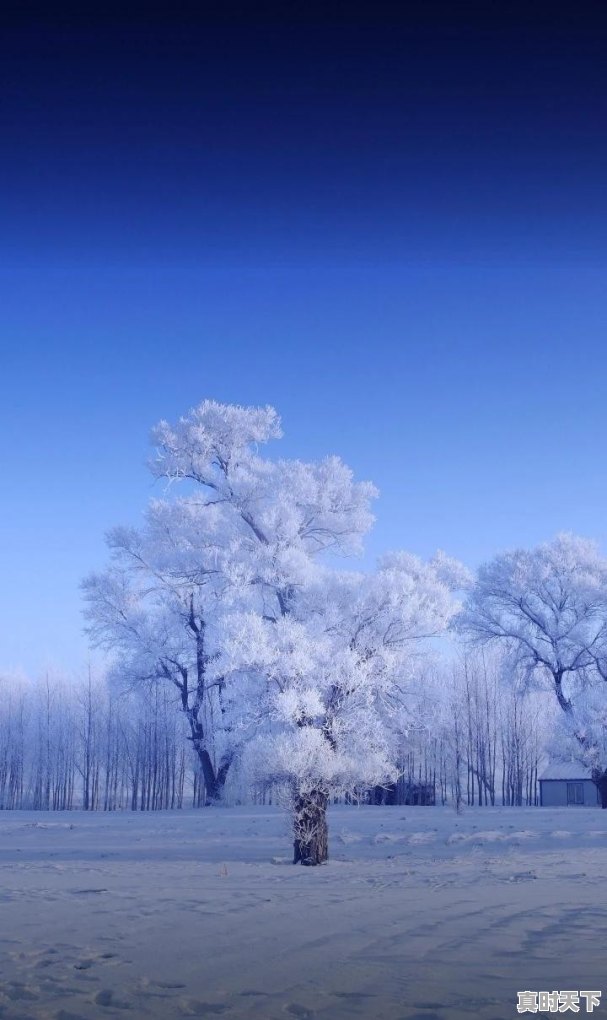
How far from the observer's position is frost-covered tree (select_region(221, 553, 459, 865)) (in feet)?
51.2

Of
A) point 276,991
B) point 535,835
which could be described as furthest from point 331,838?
point 276,991

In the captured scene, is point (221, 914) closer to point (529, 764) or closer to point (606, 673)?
point (606, 673)

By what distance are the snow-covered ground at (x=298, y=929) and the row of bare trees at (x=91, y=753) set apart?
2275 cm

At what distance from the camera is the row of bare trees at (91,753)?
4291 cm

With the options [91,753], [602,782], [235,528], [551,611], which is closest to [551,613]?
[551,611]

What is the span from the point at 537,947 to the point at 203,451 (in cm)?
1678

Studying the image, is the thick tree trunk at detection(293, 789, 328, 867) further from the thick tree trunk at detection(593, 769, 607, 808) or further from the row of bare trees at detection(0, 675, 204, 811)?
the row of bare trees at detection(0, 675, 204, 811)

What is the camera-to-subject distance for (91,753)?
4628 cm

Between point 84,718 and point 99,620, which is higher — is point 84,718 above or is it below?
below

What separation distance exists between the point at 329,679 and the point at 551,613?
19000 millimetres

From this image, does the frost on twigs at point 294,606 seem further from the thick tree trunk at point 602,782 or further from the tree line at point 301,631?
the thick tree trunk at point 602,782

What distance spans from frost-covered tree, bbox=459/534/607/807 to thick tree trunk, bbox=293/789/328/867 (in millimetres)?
17563

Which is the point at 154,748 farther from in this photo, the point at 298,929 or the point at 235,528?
the point at 298,929

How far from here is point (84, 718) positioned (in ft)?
162
